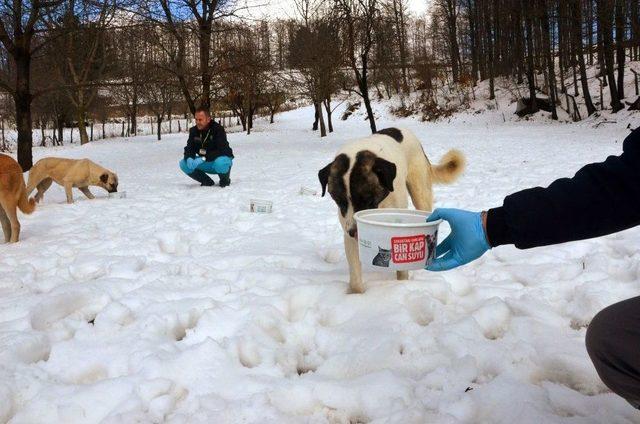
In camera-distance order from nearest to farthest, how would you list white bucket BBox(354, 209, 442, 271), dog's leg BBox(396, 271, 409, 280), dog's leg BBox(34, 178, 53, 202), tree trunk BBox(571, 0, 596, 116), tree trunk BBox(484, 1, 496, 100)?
white bucket BBox(354, 209, 442, 271)
dog's leg BBox(396, 271, 409, 280)
dog's leg BBox(34, 178, 53, 202)
tree trunk BBox(571, 0, 596, 116)
tree trunk BBox(484, 1, 496, 100)

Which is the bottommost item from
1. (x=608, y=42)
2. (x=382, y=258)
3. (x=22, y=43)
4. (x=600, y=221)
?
(x=382, y=258)

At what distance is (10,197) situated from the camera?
5.42m

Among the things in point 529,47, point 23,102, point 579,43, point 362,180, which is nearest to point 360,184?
point 362,180

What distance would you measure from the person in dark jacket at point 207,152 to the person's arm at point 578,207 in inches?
323

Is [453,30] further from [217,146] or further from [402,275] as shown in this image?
[402,275]

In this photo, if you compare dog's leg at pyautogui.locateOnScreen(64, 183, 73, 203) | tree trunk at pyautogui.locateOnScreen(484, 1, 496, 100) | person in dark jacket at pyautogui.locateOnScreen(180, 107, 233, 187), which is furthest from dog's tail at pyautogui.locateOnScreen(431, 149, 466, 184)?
tree trunk at pyautogui.locateOnScreen(484, 1, 496, 100)

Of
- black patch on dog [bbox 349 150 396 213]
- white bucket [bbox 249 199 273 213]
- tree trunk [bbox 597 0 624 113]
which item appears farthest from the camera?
tree trunk [bbox 597 0 624 113]

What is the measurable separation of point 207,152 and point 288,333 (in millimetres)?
7445

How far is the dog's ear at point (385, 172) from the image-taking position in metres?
3.12

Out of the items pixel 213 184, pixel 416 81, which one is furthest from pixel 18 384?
pixel 416 81

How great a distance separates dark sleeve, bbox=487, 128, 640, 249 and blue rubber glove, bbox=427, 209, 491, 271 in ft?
0.74

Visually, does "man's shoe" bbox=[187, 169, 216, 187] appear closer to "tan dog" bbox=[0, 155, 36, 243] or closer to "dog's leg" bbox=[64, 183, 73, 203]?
"dog's leg" bbox=[64, 183, 73, 203]

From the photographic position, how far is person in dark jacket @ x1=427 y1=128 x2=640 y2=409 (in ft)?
4.54

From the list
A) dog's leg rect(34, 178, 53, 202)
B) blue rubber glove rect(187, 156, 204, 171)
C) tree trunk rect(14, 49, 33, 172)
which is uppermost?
tree trunk rect(14, 49, 33, 172)
